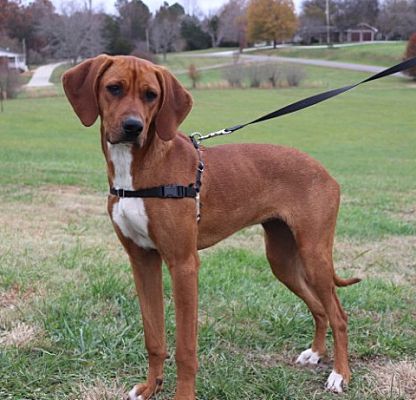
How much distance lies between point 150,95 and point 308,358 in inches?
80.5

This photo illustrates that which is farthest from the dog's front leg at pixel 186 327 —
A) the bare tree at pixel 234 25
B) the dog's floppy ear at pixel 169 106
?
the bare tree at pixel 234 25

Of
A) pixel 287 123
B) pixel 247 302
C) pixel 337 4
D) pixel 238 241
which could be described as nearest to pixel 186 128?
pixel 287 123

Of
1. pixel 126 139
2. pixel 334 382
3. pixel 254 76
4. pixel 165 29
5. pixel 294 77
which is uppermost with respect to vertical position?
pixel 165 29

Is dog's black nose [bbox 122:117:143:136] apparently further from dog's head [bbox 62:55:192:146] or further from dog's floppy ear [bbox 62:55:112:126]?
dog's floppy ear [bbox 62:55:112:126]

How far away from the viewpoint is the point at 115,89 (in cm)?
338

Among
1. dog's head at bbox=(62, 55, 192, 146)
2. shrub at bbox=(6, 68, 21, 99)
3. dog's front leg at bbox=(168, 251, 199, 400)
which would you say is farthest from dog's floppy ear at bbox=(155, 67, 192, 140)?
shrub at bbox=(6, 68, 21, 99)

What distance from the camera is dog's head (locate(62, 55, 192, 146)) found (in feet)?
10.9

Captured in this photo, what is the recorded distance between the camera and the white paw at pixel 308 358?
14.2 feet

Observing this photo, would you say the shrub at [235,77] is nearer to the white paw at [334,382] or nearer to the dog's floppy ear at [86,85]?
the white paw at [334,382]

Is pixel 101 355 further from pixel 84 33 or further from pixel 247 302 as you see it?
pixel 84 33

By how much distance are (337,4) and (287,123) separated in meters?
79.6

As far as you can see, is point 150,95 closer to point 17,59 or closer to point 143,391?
point 143,391


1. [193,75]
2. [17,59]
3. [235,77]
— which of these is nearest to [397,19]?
[235,77]

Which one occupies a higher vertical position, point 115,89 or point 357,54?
point 357,54
